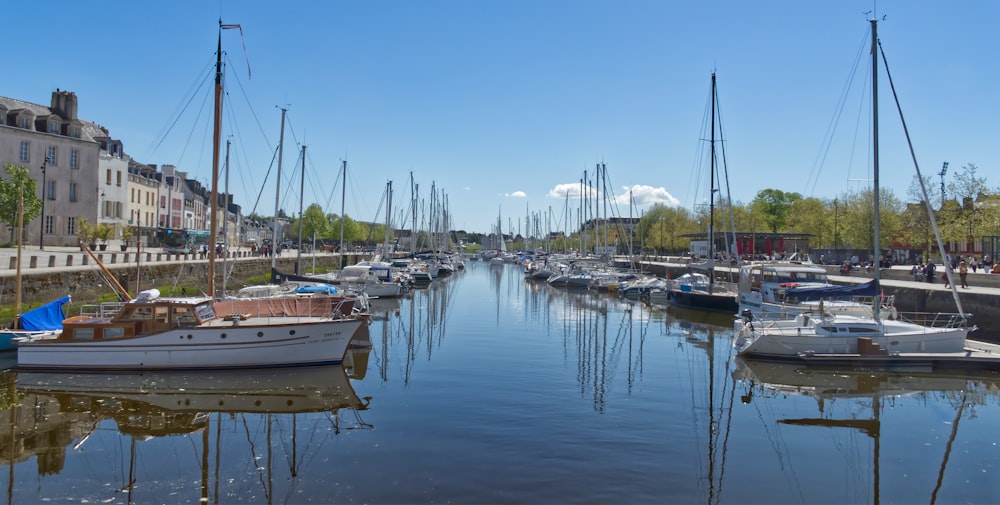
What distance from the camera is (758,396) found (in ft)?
67.7

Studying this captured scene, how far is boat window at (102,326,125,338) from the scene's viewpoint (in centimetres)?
2141

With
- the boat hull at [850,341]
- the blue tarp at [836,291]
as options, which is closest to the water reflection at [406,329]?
the boat hull at [850,341]

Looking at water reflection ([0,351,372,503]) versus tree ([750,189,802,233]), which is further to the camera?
tree ([750,189,802,233])

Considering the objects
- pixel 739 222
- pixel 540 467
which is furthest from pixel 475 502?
pixel 739 222

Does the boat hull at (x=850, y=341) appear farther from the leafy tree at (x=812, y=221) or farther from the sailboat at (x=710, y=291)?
the leafy tree at (x=812, y=221)

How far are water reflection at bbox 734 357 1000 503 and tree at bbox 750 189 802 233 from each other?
9233cm

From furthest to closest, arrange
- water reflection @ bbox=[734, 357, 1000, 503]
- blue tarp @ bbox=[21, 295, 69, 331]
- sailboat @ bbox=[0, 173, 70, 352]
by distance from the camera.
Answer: blue tarp @ bbox=[21, 295, 69, 331], sailboat @ bbox=[0, 173, 70, 352], water reflection @ bbox=[734, 357, 1000, 503]

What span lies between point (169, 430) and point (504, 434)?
27.4 ft

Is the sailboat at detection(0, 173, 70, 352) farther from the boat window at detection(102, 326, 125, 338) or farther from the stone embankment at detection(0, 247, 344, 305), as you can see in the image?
the stone embankment at detection(0, 247, 344, 305)

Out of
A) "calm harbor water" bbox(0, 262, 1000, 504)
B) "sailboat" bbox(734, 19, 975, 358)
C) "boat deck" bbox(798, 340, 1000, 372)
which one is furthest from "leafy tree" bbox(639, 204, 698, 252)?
"calm harbor water" bbox(0, 262, 1000, 504)

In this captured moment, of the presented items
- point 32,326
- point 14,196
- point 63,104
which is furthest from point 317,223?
point 32,326

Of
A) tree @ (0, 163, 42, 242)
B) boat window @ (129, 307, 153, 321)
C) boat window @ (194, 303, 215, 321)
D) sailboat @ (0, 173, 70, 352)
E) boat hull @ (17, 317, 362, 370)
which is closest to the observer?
boat hull @ (17, 317, 362, 370)

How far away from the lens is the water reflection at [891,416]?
13594 millimetres

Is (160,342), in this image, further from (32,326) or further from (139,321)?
(32,326)
